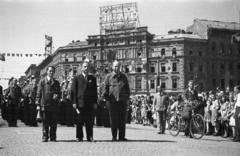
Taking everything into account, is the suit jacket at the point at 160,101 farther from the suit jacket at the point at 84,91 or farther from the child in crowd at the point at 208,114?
the suit jacket at the point at 84,91

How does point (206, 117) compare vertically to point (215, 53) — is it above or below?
below

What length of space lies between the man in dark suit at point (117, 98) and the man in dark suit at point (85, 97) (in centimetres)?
50

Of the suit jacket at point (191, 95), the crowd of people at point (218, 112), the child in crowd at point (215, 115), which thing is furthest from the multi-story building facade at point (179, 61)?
the suit jacket at point (191, 95)

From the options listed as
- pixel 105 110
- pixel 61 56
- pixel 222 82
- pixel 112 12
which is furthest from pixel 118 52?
pixel 105 110

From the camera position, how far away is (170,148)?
8773mm

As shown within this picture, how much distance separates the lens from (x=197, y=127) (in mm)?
12398

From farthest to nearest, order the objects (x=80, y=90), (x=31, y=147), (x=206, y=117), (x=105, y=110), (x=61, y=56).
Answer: (x=61, y=56) < (x=105, y=110) < (x=206, y=117) < (x=80, y=90) < (x=31, y=147)

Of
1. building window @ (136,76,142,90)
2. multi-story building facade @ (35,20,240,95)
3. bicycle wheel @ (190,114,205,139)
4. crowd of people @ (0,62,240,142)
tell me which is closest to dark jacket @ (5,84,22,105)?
crowd of people @ (0,62,240,142)

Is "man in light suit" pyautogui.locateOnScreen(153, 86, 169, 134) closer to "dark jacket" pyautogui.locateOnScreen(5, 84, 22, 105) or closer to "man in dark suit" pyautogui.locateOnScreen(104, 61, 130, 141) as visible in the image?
"man in dark suit" pyautogui.locateOnScreen(104, 61, 130, 141)

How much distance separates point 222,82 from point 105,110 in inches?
2570

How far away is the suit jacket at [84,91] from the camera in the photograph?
395 inches

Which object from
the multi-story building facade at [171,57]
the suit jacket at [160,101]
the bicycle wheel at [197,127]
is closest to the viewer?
the bicycle wheel at [197,127]

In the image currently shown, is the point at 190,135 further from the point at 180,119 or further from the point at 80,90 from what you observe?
the point at 80,90

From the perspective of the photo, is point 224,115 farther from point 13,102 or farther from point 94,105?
point 13,102
